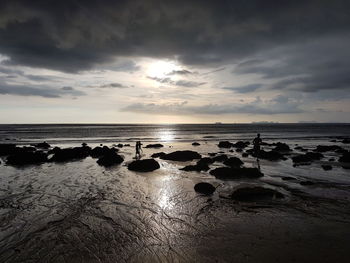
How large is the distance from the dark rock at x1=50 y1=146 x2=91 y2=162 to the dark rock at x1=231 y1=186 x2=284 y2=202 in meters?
22.4

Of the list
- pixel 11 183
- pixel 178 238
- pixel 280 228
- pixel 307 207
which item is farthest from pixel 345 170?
pixel 11 183

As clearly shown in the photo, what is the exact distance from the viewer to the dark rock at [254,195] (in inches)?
535

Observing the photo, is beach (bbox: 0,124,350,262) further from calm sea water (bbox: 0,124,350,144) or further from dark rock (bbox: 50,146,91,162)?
calm sea water (bbox: 0,124,350,144)

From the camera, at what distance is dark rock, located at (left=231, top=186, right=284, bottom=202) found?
13.6m

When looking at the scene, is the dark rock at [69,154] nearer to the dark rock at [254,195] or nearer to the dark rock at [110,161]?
the dark rock at [110,161]

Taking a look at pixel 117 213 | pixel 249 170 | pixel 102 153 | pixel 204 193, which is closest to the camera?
pixel 117 213

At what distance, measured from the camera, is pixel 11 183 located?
1755 centimetres

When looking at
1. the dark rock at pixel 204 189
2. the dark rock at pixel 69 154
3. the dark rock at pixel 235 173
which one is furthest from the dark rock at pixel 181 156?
the dark rock at pixel 204 189

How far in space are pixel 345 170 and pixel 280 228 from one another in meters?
16.6

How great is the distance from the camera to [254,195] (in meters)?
13.9

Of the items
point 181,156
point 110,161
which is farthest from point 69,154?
point 181,156

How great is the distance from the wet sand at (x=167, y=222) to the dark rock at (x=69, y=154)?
1068 centimetres

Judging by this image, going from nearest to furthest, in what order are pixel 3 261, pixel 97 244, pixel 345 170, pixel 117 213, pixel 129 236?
pixel 3 261
pixel 97 244
pixel 129 236
pixel 117 213
pixel 345 170

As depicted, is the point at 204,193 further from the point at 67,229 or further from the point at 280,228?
the point at 67,229
